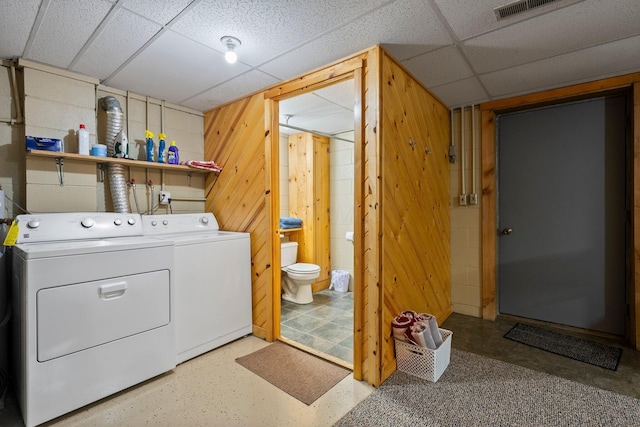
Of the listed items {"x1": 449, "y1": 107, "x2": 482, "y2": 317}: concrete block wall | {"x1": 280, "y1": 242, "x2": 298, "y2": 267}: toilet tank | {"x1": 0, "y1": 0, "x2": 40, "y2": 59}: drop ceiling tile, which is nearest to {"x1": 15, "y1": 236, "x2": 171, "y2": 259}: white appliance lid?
{"x1": 0, "y1": 0, "x2": 40, "y2": 59}: drop ceiling tile

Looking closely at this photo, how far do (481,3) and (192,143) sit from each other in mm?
2656

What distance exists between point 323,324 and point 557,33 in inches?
111

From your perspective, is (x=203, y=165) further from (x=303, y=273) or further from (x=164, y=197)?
(x=303, y=273)

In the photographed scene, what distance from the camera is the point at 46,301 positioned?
1.61 meters

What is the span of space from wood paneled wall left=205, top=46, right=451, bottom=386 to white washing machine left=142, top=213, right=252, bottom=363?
148 millimetres

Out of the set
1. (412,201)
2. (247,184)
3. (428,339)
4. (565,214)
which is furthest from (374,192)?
(565,214)

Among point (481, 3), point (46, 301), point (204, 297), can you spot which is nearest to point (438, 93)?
point (481, 3)

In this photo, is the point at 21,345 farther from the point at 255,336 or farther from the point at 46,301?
the point at 255,336

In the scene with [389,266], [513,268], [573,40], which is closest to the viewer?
[573,40]

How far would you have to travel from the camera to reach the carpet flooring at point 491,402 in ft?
5.38

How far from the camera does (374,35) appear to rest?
1826 millimetres

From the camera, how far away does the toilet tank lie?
151 inches

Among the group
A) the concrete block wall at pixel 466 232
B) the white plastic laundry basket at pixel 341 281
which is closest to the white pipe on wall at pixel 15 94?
the white plastic laundry basket at pixel 341 281

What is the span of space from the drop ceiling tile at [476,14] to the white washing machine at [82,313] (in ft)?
7.19
